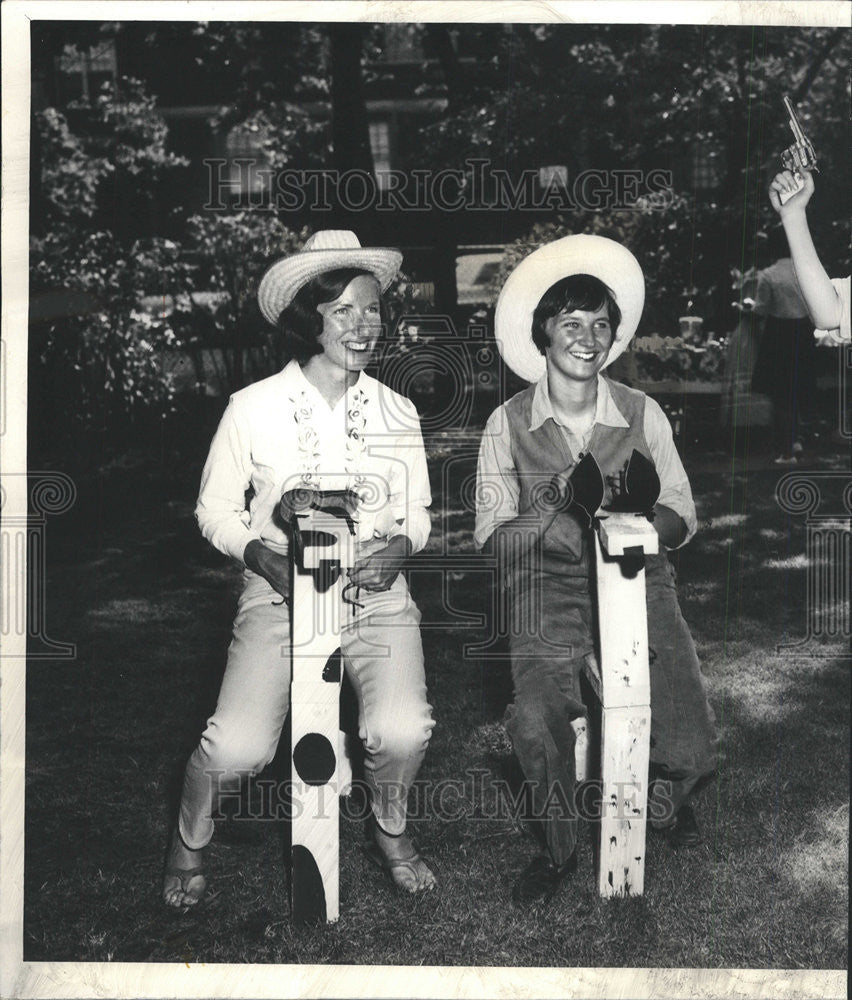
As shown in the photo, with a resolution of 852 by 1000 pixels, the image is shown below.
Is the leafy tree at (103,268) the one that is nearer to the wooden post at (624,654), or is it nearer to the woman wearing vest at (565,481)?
the woman wearing vest at (565,481)

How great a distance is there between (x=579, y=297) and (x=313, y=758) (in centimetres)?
155

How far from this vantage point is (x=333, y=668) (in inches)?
126

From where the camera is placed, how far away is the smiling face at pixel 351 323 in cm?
351

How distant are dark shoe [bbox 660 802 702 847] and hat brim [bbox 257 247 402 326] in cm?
185

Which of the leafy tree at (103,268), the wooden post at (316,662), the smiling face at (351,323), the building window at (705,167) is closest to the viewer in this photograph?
the wooden post at (316,662)

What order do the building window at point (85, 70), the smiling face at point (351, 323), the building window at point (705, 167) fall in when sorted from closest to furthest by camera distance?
the smiling face at point (351, 323) < the building window at point (85, 70) < the building window at point (705, 167)

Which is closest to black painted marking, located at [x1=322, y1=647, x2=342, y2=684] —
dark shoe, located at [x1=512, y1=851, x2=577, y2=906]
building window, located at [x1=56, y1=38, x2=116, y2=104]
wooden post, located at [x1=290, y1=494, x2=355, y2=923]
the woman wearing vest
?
wooden post, located at [x1=290, y1=494, x2=355, y2=923]

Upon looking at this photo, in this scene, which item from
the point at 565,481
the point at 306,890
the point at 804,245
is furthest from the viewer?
the point at 565,481

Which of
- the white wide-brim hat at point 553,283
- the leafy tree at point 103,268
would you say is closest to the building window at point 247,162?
the leafy tree at point 103,268

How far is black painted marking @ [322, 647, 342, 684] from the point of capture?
319cm

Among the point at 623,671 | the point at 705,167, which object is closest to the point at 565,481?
the point at 623,671

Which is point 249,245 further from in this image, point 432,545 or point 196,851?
point 196,851

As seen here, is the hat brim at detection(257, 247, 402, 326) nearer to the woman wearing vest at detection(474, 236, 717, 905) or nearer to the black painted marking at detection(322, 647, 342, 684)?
the woman wearing vest at detection(474, 236, 717, 905)

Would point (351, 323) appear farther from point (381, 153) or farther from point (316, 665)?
point (381, 153)
